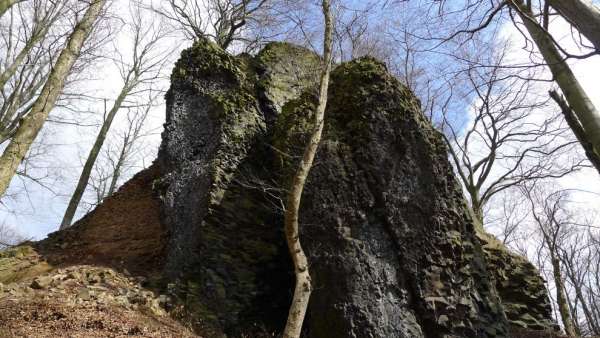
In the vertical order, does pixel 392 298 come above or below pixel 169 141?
below

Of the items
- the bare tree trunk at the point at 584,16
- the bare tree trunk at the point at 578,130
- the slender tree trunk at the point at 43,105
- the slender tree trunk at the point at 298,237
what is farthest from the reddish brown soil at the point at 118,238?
the bare tree trunk at the point at 584,16

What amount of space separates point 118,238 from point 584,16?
8.55 m

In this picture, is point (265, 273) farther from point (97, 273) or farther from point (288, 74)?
point (288, 74)

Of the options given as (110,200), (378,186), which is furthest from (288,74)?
(110,200)

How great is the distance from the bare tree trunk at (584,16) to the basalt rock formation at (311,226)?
11.9ft

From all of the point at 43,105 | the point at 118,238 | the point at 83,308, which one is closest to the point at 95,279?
the point at 83,308

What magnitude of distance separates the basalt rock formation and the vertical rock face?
0.02 metres

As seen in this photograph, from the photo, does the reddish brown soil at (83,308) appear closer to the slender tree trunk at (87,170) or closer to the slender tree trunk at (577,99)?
the slender tree trunk at (577,99)

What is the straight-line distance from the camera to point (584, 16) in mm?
3080

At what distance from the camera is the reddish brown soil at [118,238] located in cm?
752

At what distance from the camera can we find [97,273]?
6676 millimetres

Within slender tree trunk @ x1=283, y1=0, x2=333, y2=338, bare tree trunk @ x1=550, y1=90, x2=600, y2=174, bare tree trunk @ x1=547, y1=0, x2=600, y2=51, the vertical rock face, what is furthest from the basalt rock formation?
bare tree trunk @ x1=547, y1=0, x2=600, y2=51

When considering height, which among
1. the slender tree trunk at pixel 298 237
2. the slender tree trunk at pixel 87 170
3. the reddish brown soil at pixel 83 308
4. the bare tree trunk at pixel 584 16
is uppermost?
the slender tree trunk at pixel 87 170

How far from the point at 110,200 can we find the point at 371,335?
25.2ft
